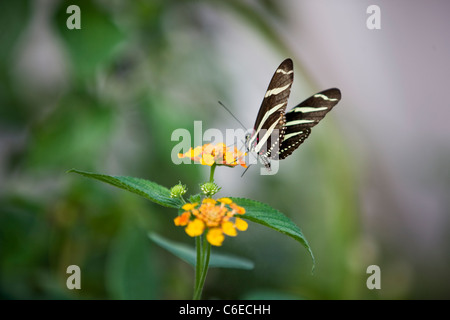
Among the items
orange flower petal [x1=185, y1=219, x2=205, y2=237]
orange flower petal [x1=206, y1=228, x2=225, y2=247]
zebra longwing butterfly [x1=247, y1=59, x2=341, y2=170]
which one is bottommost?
orange flower petal [x1=206, y1=228, x2=225, y2=247]

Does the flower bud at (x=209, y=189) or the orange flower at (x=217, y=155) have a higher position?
the orange flower at (x=217, y=155)

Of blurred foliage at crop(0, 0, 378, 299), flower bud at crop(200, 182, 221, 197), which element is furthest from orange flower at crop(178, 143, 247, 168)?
blurred foliage at crop(0, 0, 378, 299)

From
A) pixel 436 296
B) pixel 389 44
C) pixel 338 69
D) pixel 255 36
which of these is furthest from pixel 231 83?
pixel 436 296

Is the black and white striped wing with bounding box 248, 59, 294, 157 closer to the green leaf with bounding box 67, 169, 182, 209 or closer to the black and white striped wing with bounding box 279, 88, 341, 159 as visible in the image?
the black and white striped wing with bounding box 279, 88, 341, 159

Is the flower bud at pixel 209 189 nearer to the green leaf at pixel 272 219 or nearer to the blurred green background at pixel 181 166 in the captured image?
the green leaf at pixel 272 219

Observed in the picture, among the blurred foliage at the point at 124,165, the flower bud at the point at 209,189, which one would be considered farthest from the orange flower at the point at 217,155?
the blurred foliage at the point at 124,165

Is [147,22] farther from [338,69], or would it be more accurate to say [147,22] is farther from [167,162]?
[338,69]
